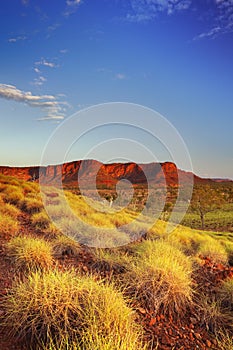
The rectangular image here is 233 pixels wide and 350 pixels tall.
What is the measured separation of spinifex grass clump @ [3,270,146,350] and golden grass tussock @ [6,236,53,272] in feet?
5.06

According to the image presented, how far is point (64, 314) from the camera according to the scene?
3.96 m

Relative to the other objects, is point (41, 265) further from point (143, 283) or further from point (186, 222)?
point (186, 222)

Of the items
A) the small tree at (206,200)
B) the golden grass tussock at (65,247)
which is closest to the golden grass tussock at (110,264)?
the golden grass tussock at (65,247)

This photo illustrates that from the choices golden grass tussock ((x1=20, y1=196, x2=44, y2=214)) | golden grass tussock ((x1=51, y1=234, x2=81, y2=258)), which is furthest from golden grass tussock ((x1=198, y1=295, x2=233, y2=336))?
golden grass tussock ((x1=20, y1=196, x2=44, y2=214))

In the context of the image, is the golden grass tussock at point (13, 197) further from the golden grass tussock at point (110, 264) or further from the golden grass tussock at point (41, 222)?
the golden grass tussock at point (110, 264)

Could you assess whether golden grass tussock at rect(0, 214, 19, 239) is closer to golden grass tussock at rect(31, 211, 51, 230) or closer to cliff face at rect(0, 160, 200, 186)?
golden grass tussock at rect(31, 211, 51, 230)

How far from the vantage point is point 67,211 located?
11.9 meters

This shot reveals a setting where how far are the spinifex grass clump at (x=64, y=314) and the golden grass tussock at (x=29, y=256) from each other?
5.06ft

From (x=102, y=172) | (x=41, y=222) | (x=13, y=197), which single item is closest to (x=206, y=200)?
(x=102, y=172)

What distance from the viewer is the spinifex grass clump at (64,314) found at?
12.2 feet

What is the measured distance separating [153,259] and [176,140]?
466 cm

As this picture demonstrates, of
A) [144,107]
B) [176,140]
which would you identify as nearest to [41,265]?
[176,140]

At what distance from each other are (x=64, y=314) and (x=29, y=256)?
2.36m

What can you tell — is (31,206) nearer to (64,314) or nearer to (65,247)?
(65,247)
